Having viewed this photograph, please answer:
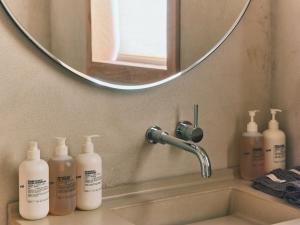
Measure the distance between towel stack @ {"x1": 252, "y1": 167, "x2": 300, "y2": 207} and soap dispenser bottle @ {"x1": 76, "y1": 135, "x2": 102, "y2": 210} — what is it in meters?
0.45

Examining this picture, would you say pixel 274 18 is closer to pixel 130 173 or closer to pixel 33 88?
pixel 130 173

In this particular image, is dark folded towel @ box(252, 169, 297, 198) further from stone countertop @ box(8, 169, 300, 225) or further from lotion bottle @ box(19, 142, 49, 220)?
lotion bottle @ box(19, 142, 49, 220)

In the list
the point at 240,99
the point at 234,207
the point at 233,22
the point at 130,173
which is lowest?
the point at 234,207

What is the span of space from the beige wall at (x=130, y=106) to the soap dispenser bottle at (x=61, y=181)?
64 millimetres

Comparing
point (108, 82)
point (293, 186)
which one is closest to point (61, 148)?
point (108, 82)

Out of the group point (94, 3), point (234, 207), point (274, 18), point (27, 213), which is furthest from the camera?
point (274, 18)

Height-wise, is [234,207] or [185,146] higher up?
[185,146]

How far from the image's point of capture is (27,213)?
→ 0.99 metres

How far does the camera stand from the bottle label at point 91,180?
105cm

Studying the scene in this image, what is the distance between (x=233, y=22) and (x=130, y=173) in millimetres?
514

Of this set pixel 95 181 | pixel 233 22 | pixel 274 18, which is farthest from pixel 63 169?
pixel 274 18

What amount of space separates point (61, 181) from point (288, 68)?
2.45ft

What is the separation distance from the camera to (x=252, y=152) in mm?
1308

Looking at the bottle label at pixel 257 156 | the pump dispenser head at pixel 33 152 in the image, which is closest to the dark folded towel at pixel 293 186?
the bottle label at pixel 257 156
